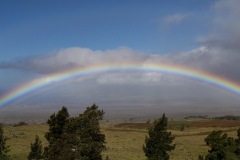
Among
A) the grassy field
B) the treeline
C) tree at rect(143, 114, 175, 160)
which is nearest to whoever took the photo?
the treeline

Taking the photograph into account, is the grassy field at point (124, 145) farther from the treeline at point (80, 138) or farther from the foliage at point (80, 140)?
the foliage at point (80, 140)

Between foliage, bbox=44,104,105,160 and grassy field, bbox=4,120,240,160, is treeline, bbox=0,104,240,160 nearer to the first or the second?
foliage, bbox=44,104,105,160

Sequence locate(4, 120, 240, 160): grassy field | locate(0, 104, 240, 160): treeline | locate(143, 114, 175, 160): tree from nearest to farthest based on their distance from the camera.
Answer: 1. locate(0, 104, 240, 160): treeline
2. locate(143, 114, 175, 160): tree
3. locate(4, 120, 240, 160): grassy field

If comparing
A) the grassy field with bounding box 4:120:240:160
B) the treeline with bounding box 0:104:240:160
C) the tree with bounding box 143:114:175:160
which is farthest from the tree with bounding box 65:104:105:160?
the grassy field with bounding box 4:120:240:160

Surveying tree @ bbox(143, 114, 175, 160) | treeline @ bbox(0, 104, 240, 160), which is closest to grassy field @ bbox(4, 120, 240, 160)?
tree @ bbox(143, 114, 175, 160)

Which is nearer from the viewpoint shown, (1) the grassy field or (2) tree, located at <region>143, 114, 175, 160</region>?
(2) tree, located at <region>143, 114, 175, 160</region>

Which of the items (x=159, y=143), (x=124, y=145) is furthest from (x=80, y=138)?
(x=124, y=145)

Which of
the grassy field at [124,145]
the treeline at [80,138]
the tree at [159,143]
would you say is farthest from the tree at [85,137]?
the grassy field at [124,145]

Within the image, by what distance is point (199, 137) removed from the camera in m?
110

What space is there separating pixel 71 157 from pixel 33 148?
1770 cm

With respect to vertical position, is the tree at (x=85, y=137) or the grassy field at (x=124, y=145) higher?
the tree at (x=85, y=137)

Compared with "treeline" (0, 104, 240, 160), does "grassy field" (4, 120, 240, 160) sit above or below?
below

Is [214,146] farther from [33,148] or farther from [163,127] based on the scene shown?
[33,148]

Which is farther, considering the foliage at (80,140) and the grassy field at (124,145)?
the grassy field at (124,145)
